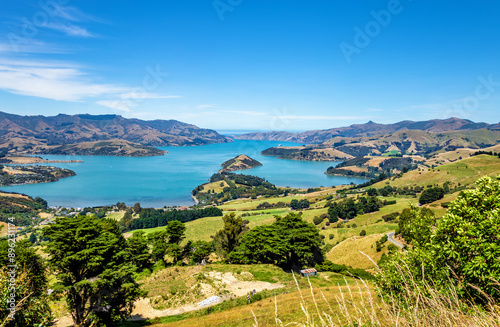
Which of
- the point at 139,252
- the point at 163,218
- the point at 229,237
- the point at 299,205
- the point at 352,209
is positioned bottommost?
the point at 299,205

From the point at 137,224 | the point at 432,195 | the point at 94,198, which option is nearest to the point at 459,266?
the point at 432,195

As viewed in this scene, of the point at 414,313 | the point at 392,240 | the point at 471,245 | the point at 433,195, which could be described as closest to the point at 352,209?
the point at 433,195

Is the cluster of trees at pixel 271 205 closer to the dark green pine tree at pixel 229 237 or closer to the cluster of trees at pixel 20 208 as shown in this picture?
the dark green pine tree at pixel 229 237

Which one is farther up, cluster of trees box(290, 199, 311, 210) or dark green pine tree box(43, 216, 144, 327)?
dark green pine tree box(43, 216, 144, 327)

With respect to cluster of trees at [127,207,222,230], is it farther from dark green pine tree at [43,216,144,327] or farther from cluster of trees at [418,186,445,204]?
dark green pine tree at [43,216,144,327]

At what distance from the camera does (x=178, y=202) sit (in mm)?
173250

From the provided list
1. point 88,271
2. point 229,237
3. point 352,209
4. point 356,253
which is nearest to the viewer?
point 88,271

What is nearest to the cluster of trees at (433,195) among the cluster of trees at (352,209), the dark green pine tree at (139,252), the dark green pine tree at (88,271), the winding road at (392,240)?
the cluster of trees at (352,209)

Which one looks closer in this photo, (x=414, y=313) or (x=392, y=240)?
(x=414, y=313)

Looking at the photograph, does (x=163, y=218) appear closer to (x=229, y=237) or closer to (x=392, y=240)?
(x=229, y=237)

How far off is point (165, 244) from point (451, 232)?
41.8 m

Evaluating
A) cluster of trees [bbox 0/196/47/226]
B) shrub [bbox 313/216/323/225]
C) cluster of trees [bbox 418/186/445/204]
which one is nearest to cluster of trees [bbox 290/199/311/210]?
shrub [bbox 313/216/323/225]

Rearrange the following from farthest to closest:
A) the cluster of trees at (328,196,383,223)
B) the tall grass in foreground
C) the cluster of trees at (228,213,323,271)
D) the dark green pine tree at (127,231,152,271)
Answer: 1. the cluster of trees at (328,196,383,223)
2. the dark green pine tree at (127,231,152,271)
3. the cluster of trees at (228,213,323,271)
4. the tall grass in foreground

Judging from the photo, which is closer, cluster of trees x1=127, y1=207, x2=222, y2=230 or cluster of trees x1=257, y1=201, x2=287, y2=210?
cluster of trees x1=127, y1=207, x2=222, y2=230
